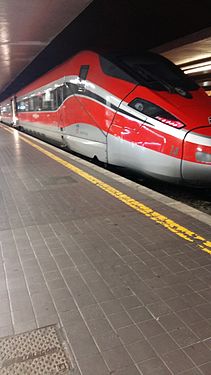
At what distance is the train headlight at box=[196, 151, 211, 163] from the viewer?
5.08 metres

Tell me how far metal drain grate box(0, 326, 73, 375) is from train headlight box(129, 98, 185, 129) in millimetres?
3804

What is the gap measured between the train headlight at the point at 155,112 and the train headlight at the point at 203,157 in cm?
51

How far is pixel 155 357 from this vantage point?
7.01ft

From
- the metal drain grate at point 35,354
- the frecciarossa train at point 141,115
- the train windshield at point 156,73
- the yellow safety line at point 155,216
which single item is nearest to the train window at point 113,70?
the frecciarossa train at point 141,115

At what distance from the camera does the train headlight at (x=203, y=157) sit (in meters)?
5.08

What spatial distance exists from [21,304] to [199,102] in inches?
180

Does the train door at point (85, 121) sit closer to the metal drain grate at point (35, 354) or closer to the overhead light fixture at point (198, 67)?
the metal drain grate at point (35, 354)

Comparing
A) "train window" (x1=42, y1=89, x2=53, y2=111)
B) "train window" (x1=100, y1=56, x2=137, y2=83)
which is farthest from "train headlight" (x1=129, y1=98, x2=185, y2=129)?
"train window" (x1=42, y1=89, x2=53, y2=111)

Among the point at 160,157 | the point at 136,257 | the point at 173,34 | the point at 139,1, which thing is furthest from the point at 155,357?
the point at 173,34

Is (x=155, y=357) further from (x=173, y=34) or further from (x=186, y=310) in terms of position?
(x=173, y=34)

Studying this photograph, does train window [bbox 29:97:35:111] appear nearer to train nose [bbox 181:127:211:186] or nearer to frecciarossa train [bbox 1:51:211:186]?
Answer: frecciarossa train [bbox 1:51:211:186]

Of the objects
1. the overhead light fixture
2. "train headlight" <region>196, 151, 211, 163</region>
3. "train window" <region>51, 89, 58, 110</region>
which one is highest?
the overhead light fixture

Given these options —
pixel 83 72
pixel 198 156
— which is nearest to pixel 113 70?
pixel 83 72

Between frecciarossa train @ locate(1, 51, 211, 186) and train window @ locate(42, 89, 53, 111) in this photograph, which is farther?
train window @ locate(42, 89, 53, 111)
